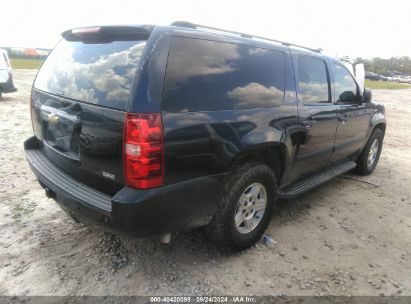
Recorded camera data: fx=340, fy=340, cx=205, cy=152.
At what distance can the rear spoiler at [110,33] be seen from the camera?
238 centimetres

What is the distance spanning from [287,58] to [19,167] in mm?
4051

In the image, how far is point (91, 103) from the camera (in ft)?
8.02

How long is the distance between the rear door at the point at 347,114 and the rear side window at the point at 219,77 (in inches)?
54.1

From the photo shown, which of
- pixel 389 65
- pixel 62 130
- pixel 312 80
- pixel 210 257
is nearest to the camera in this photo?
pixel 62 130

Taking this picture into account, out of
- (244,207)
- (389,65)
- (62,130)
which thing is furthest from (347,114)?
(389,65)

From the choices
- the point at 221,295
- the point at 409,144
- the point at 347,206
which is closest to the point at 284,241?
the point at 221,295

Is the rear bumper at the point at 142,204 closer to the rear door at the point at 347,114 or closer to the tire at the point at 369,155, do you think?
the rear door at the point at 347,114

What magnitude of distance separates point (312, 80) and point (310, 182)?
1.17 meters

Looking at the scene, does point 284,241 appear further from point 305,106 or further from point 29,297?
point 29,297

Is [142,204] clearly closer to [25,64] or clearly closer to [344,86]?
[344,86]

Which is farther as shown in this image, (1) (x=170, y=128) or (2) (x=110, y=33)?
(2) (x=110, y=33)

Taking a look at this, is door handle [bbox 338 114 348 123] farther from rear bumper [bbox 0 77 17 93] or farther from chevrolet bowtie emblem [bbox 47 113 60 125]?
rear bumper [bbox 0 77 17 93]

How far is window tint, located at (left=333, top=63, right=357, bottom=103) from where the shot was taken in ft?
Result: 14.2

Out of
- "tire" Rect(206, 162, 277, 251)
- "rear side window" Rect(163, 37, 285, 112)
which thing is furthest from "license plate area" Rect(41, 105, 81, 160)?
"tire" Rect(206, 162, 277, 251)
